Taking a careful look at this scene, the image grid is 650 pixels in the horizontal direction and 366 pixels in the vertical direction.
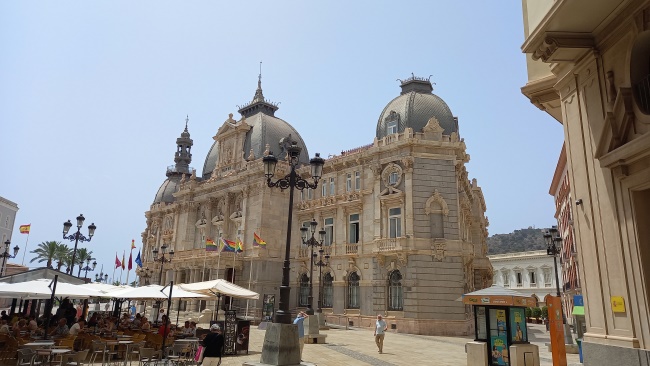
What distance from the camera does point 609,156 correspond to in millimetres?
8430

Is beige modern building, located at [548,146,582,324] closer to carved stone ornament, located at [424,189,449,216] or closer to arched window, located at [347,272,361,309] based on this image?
carved stone ornament, located at [424,189,449,216]

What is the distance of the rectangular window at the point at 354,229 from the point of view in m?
35.7

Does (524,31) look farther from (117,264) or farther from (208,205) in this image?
(117,264)

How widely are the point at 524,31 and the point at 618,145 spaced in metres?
4.20

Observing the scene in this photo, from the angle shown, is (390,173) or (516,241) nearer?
(390,173)

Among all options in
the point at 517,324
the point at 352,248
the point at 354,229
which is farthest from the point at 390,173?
the point at 517,324

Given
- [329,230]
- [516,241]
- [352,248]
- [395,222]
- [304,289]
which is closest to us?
[395,222]

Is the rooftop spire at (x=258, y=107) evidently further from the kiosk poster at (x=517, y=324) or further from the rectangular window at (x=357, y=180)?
the kiosk poster at (x=517, y=324)

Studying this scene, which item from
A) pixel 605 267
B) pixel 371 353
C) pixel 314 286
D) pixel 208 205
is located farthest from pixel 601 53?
pixel 208 205

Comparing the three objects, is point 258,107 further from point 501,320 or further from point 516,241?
point 516,241

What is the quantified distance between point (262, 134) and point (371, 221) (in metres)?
16.9

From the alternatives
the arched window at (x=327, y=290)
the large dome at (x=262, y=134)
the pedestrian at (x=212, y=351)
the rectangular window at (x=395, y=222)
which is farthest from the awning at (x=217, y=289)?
the large dome at (x=262, y=134)

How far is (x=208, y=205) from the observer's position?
4778 cm

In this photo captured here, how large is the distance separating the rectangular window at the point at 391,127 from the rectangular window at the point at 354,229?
295 inches
